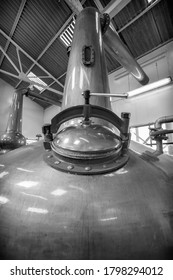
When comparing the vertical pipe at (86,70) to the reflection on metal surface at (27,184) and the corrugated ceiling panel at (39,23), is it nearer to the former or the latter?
the reflection on metal surface at (27,184)

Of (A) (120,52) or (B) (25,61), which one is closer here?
(A) (120,52)

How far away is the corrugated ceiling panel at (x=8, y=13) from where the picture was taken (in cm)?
356

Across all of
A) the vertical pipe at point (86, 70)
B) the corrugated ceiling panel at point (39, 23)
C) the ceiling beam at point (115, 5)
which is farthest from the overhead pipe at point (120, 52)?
the corrugated ceiling panel at point (39, 23)

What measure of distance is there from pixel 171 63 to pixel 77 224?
456 centimetres

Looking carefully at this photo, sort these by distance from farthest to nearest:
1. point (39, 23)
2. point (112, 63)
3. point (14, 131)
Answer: point (112, 63), point (39, 23), point (14, 131)

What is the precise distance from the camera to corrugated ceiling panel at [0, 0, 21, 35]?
3.56 metres

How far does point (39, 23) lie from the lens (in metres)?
3.87

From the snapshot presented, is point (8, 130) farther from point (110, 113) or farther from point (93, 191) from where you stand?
point (93, 191)

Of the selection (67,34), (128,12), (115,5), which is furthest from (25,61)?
(115,5)

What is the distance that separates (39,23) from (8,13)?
83 cm

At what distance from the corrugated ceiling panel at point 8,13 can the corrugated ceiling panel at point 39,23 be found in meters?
0.18

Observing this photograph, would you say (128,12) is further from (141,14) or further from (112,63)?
(112,63)
